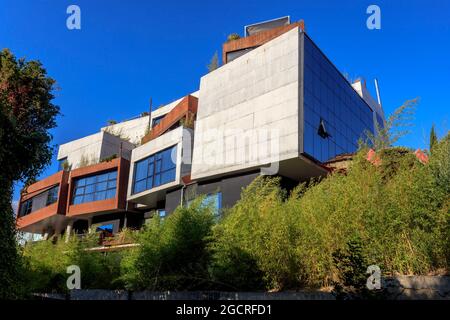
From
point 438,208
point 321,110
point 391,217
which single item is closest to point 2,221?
point 391,217

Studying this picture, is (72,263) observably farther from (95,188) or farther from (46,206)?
(46,206)

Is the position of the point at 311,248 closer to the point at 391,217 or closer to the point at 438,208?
the point at 391,217

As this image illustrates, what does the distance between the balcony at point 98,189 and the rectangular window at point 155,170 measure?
1932 mm

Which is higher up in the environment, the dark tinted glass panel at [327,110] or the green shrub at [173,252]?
the dark tinted glass panel at [327,110]

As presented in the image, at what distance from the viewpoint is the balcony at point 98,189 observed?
27.7m

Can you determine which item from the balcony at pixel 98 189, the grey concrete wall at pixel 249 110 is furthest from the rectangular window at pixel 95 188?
the grey concrete wall at pixel 249 110

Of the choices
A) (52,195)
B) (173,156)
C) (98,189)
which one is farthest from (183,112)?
(52,195)

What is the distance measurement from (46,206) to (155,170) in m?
13.3

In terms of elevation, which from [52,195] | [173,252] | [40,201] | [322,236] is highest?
[52,195]

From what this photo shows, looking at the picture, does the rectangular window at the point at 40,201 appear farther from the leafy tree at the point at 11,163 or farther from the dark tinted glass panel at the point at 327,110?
the dark tinted glass panel at the point at 327,110

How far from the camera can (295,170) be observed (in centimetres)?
1784

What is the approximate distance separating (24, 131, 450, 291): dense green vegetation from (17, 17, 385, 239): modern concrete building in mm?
3339

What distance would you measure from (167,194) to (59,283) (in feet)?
26.7

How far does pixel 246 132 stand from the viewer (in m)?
18.7
